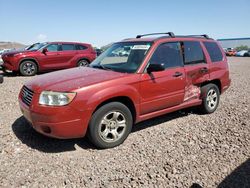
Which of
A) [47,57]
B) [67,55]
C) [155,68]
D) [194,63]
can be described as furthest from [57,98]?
[67,55]

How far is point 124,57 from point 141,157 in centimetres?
201

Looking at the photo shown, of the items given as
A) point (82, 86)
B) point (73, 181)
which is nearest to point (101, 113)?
point (82, 86)

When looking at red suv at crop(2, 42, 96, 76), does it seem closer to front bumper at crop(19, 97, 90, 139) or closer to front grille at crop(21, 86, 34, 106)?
front grille at crop(21, 86, 34, 106)

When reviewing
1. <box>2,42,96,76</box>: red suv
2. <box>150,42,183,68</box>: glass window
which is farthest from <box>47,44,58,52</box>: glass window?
<box>150,42,183,68</box>: glass window

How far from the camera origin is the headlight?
11.7 feet

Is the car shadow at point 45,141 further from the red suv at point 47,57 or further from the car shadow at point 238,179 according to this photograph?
the red suv at point 47,57

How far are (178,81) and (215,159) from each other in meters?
1.69

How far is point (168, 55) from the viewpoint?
4.84 metres

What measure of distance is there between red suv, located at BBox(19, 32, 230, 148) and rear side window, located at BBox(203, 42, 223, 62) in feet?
0.10

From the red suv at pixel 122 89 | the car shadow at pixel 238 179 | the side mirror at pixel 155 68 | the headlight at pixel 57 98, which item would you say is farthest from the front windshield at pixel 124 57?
the car shadow at pixel 238 179

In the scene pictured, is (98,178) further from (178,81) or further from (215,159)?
(178,81)

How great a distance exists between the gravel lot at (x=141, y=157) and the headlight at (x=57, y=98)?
2.71ft

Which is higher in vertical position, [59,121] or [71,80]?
[71,80]

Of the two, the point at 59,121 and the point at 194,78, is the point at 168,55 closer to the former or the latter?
the point at 194,78
